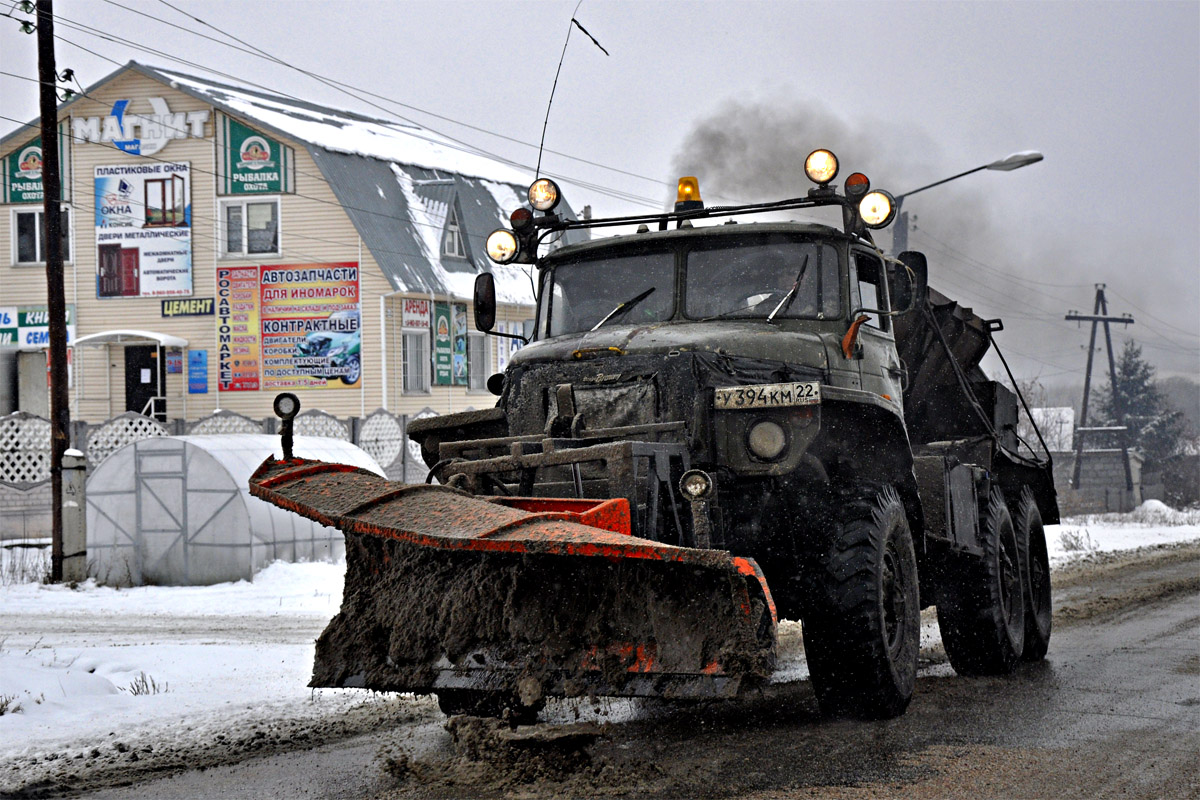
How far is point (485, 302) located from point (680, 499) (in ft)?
9.16

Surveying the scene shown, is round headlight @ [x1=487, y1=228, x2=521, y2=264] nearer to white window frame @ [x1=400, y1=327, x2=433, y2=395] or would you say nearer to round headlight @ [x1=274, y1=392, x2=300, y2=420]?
round headlight @ [x1=274, y1=392, x2=300, y2=420]

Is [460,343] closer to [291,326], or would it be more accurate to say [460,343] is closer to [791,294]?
[291,326]

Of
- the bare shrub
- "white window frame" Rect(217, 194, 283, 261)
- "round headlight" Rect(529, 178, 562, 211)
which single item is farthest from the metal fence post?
"white window frame" Rect(217, 194, 283, 261)

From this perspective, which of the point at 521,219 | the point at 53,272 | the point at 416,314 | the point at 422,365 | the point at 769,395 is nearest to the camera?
the point at 769,395

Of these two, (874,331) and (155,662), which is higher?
(874,331)

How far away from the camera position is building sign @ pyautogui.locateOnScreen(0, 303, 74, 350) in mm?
29609

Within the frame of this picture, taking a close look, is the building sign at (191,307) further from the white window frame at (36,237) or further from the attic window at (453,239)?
the attic window at (453,239)

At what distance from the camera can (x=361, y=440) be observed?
24078 mm

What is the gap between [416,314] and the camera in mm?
30031

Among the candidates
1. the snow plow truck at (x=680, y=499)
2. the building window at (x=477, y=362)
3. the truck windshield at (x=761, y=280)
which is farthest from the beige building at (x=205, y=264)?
the truck windshield at (x=761, y=280)

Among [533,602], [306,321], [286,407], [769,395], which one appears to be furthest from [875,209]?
[306,321]

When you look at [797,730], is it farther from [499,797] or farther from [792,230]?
[792,230]

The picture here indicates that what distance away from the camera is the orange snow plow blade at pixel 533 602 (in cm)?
484

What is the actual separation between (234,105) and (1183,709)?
26133mm
